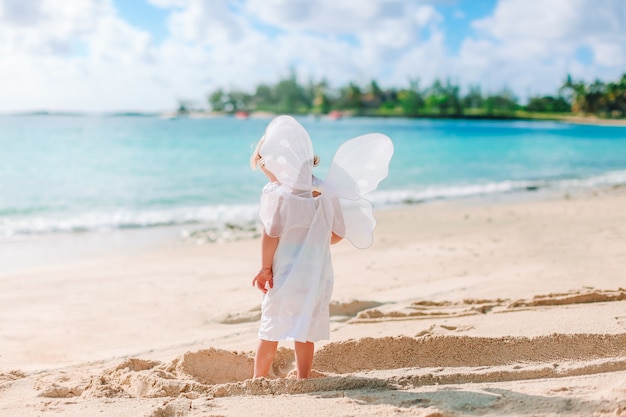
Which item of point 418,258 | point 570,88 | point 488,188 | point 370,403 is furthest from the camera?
point 570,88

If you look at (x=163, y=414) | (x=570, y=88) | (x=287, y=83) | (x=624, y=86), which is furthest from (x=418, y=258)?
(x=287, y=83)

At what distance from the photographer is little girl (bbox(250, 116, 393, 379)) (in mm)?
3164

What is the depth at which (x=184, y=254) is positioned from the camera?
8.38m

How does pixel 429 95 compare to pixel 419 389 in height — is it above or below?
above

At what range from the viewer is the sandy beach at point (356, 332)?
2877mm

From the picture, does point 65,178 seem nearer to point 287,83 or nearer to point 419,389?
point 419,389

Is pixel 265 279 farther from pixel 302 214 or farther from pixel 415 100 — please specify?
pixel 415 100

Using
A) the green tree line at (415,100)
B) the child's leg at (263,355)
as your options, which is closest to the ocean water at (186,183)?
the child's leg at (263,355)

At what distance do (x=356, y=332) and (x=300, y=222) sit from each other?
1475mm

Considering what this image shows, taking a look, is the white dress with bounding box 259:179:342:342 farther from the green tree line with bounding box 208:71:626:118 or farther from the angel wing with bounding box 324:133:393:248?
the green tree line with bounding box 208:71:626:118

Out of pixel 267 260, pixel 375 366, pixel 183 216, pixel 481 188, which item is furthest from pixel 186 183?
pixel 267 260

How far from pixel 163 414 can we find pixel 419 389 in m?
1.23

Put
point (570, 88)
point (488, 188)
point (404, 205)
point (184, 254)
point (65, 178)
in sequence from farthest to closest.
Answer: point (570, 88) < point (65, 178) < point (488, 188) < point (404, 205) < point (184, 254)

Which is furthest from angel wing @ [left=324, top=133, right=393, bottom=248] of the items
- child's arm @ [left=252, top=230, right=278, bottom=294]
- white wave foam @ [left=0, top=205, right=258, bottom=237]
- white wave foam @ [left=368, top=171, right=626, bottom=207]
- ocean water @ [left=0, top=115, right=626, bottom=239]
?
white wave foam @ [left=368, top=171, right=626, bottom=207]
